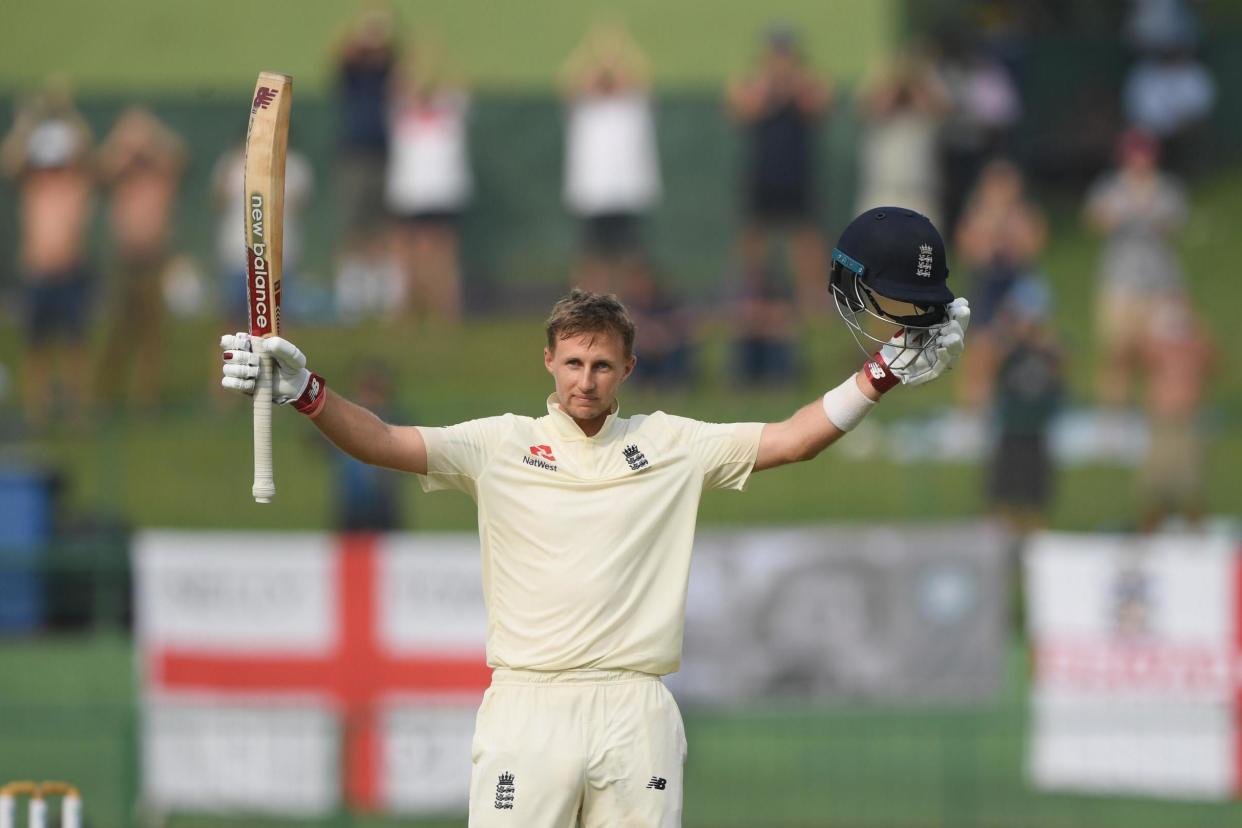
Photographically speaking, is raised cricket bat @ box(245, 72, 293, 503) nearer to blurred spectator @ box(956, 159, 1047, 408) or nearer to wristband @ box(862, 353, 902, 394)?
wristband @ box(862, 353, 902, 394)

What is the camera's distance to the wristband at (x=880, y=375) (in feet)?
20.7

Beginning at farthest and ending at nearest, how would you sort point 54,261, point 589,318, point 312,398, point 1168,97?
point 1168,97 → point 54,261 → point 589,318 → point 312,398

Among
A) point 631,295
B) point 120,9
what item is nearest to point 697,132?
point 631,295

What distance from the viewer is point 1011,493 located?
1476 cm

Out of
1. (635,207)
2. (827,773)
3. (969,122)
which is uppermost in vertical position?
(969,122)

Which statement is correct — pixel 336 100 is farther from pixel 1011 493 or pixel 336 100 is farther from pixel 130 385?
pixel 1011 493

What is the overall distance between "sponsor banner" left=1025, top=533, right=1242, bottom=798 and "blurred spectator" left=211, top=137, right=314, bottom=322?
7.50 meters

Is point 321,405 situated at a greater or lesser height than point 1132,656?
greater

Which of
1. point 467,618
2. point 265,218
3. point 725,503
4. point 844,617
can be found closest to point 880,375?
point 265,218

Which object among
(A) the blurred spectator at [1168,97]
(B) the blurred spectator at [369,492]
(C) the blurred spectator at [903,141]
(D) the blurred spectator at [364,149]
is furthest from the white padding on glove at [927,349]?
(A) the blurred spectator at [1168,97]

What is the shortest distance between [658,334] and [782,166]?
237cm

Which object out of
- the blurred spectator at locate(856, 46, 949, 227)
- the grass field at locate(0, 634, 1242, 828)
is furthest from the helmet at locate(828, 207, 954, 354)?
the blurred spectator at locate(856, 46, 949, 227)

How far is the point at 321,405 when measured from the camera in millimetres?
6055

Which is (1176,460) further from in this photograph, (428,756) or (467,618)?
(428,756)
